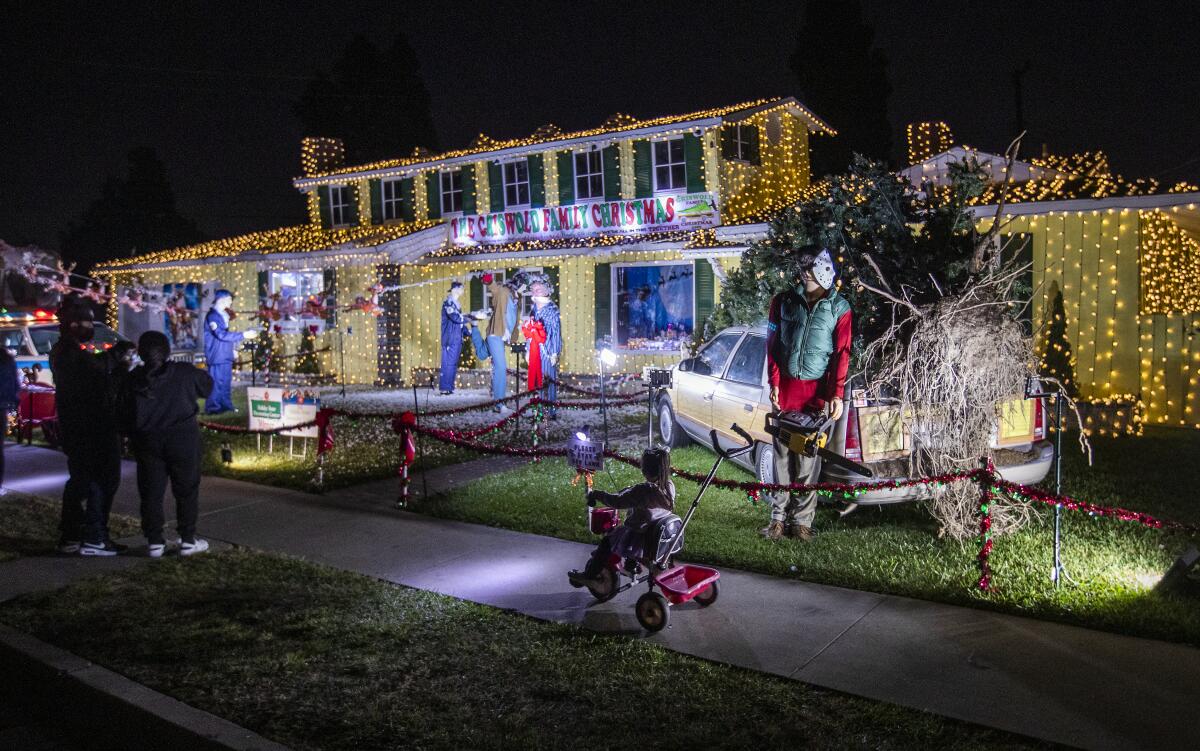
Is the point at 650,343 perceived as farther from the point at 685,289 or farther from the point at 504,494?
the point at 504,494

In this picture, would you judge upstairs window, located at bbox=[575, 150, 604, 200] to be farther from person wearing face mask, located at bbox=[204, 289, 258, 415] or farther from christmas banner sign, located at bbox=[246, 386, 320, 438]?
christmas banner sign, located at bbox=[246, 386, 320, 438]

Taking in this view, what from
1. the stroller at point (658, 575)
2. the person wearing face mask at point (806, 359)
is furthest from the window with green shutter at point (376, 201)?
the stroller at point (658, 575)

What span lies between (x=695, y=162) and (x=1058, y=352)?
826cm

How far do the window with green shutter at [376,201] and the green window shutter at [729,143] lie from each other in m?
9.45

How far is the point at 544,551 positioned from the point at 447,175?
16.6 meters

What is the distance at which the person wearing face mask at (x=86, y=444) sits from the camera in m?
7.20

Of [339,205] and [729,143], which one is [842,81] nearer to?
[729,143]

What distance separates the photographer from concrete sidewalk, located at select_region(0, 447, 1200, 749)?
421cm

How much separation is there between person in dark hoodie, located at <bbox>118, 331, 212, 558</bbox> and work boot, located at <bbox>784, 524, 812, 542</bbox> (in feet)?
15.3

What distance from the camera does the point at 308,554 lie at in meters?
7.23

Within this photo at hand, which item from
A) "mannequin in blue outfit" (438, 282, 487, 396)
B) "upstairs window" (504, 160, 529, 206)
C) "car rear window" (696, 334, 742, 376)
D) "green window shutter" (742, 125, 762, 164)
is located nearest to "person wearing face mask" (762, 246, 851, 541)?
"car rear window" (696, 334, 742, 376)

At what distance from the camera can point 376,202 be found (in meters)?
23.5

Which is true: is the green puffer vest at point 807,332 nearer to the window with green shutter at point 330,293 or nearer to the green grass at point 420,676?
the green grass at point 420,676

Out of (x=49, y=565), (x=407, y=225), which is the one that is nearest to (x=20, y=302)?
(x=407, y=225)
